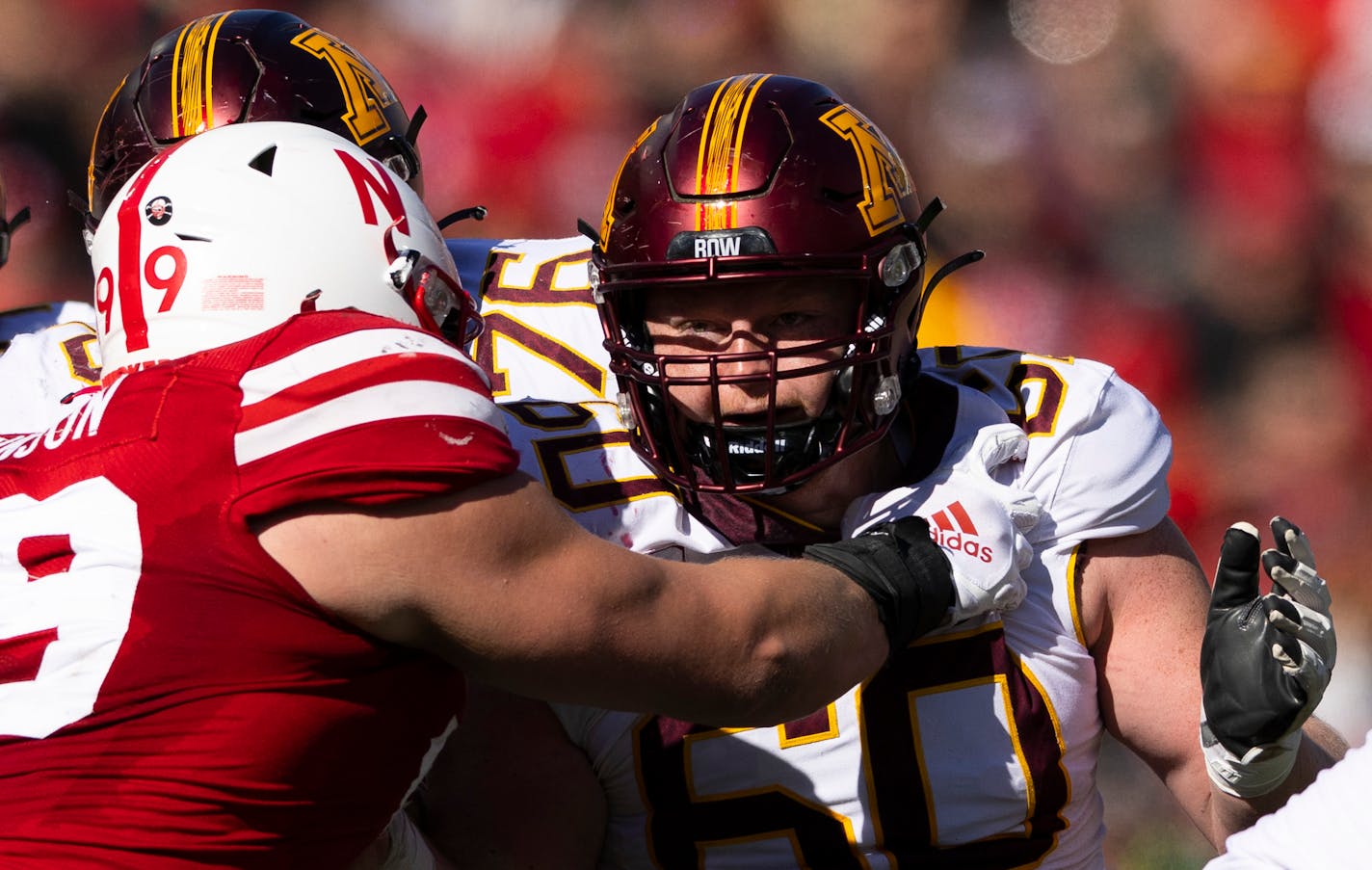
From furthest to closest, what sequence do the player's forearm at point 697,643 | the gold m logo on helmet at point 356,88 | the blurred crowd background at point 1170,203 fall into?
1. the blurred crowd background at point 1170,203
2. the gold m logo on helmet at point 356,88
3. the player's forearm at point 697,643

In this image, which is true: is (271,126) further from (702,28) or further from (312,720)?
(702,28)

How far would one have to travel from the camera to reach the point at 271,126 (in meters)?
2.05

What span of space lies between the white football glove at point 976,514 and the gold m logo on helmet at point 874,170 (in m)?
0.36

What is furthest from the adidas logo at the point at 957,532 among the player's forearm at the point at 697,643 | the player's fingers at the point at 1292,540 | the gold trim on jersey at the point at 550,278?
the gold trim on jersey at the point at 550,278

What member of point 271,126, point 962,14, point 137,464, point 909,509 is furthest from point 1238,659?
point 962,14

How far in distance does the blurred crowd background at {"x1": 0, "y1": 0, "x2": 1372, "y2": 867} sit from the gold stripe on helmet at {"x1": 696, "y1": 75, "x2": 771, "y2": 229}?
235cm

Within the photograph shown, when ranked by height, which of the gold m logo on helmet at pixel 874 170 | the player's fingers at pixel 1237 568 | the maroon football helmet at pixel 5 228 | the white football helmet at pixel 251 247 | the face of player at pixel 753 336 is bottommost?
the maroon football helmet at pixel 5 228

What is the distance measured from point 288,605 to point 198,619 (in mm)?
94

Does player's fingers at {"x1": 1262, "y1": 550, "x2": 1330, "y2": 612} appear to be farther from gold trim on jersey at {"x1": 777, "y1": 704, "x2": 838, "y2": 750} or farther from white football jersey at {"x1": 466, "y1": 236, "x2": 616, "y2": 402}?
white football jersey at {"x1": 466, "y1": 236, "x2": 616, "y2": 402}

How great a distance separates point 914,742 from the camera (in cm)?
223

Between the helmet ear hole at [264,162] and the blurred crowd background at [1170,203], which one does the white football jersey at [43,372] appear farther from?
the blurred crowd background at [1170,203]

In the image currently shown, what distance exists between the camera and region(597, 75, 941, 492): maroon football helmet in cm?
223

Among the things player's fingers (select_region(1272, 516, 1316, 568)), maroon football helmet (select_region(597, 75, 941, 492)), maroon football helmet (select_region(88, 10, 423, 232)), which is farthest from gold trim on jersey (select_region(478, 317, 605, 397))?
player's fingers (select_region(1272, 516, 1316, 568))

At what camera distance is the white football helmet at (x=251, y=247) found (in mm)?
1823
